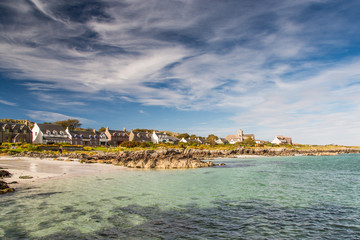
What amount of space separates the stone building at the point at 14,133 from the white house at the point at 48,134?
2785mm

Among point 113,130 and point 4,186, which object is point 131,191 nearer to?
point 4,186

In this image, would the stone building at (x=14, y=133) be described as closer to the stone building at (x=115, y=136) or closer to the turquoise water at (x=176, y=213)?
the stone building at (x=115, y=136)

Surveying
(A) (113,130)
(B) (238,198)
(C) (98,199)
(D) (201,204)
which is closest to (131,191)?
(C) (98,199)

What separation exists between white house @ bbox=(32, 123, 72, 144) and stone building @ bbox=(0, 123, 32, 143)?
2785 mm

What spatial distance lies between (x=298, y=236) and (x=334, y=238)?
5.45ft

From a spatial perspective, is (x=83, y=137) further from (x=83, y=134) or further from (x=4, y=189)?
(x=4, y=189)

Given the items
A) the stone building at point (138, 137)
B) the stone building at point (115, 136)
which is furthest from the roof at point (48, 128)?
the stone building at point (138, 137)

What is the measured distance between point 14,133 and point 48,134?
12.0m

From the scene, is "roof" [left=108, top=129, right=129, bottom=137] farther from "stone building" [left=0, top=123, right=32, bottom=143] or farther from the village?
"stone building" [left=0, top=123, right=32, bottom=143]

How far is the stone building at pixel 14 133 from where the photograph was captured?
88075mm

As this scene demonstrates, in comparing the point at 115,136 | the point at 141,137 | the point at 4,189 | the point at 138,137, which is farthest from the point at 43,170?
the point at 141,137

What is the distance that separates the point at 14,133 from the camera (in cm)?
9150

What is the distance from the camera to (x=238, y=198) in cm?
1811

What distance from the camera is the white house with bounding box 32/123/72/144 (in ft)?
Result: 314
